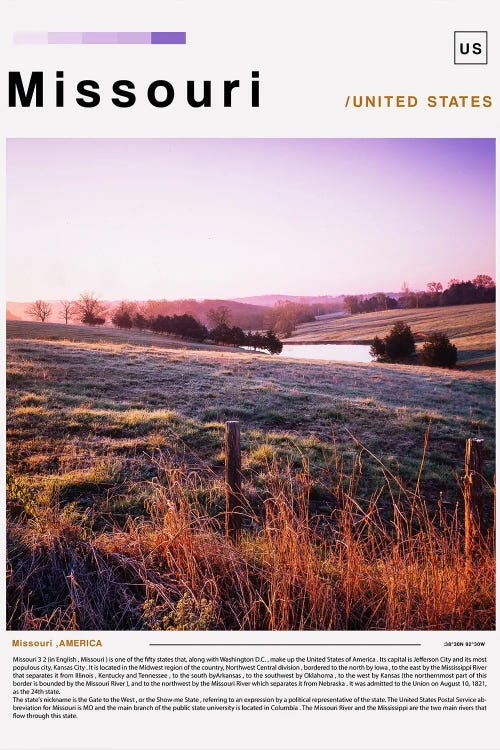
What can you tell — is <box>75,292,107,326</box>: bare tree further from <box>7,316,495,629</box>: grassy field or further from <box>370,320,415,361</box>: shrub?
<box>370,320,415,361</box>: shrub

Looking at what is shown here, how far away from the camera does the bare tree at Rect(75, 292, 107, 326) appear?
1250cm

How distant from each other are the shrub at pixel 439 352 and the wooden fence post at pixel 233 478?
12302 mm

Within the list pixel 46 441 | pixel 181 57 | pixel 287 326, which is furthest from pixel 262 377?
pixel 181 57

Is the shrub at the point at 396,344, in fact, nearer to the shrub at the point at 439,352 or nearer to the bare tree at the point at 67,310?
the shrub at the point at 439,352

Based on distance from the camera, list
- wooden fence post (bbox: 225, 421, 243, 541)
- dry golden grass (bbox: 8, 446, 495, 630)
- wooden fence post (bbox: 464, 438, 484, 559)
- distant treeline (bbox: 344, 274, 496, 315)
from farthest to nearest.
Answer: distant treeline (bbox: 344, 274, 496, 315) → wooden fence post (bbox: 225, 421, 243, 541) → wooden fence post (bbox: 464, 438, 484, 559) → dry golden grass (bbox: 8, 446, 495, 630)

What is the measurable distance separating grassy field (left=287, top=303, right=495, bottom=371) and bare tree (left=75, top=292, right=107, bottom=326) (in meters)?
5.95

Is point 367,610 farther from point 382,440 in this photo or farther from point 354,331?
point 354,331

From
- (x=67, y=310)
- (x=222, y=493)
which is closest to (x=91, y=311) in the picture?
(x=67, y=310)

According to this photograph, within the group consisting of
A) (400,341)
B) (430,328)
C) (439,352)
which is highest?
(430,328)

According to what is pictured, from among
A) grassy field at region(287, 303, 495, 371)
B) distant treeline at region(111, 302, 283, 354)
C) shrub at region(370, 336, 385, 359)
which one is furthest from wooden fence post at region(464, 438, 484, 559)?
shrub at region(370, 336, 385, 359)

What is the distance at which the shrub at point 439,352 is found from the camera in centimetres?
1482

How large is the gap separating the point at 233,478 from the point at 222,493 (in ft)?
5.11

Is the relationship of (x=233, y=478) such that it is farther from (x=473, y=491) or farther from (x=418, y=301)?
(x=418, y=301)

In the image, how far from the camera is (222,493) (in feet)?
17.3
